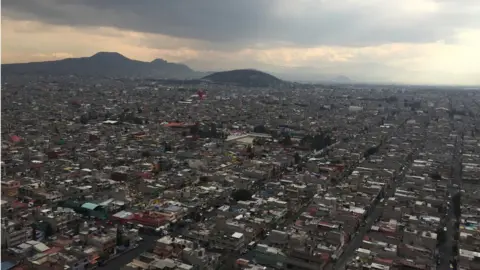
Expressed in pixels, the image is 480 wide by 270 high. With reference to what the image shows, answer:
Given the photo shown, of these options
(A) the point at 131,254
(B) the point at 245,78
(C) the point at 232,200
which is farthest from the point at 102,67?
(A) the point at 131,254

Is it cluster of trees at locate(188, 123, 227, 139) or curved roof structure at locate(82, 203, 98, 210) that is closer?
curved roof structure at locate(82, 203, 98, 210)

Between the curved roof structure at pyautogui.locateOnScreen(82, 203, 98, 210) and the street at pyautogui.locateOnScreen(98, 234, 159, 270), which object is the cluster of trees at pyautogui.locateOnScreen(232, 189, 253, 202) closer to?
the street at pyautogui.locateOnScreen(98, 234, 159, 270)

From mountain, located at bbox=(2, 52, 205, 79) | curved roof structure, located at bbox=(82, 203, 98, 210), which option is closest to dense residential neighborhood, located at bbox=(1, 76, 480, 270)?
curved roof structure, located at bbox=(82, 203, 98, 210)

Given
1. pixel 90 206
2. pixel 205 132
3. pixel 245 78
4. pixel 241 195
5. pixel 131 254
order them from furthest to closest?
pixel 245 78, pixel 205 132, pixel 241 195, pixel 90 206, pixel 131 254

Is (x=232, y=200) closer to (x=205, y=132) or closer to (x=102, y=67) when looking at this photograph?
(x=205, y=132)

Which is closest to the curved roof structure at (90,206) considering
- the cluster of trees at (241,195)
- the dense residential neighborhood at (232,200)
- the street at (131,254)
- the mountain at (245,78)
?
the dense residential neighborhood at (232,200)

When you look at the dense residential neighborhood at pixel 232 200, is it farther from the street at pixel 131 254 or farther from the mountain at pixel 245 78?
the mountain at pixel 245 78

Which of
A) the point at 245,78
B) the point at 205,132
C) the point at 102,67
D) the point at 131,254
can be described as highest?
the point at 102,67
